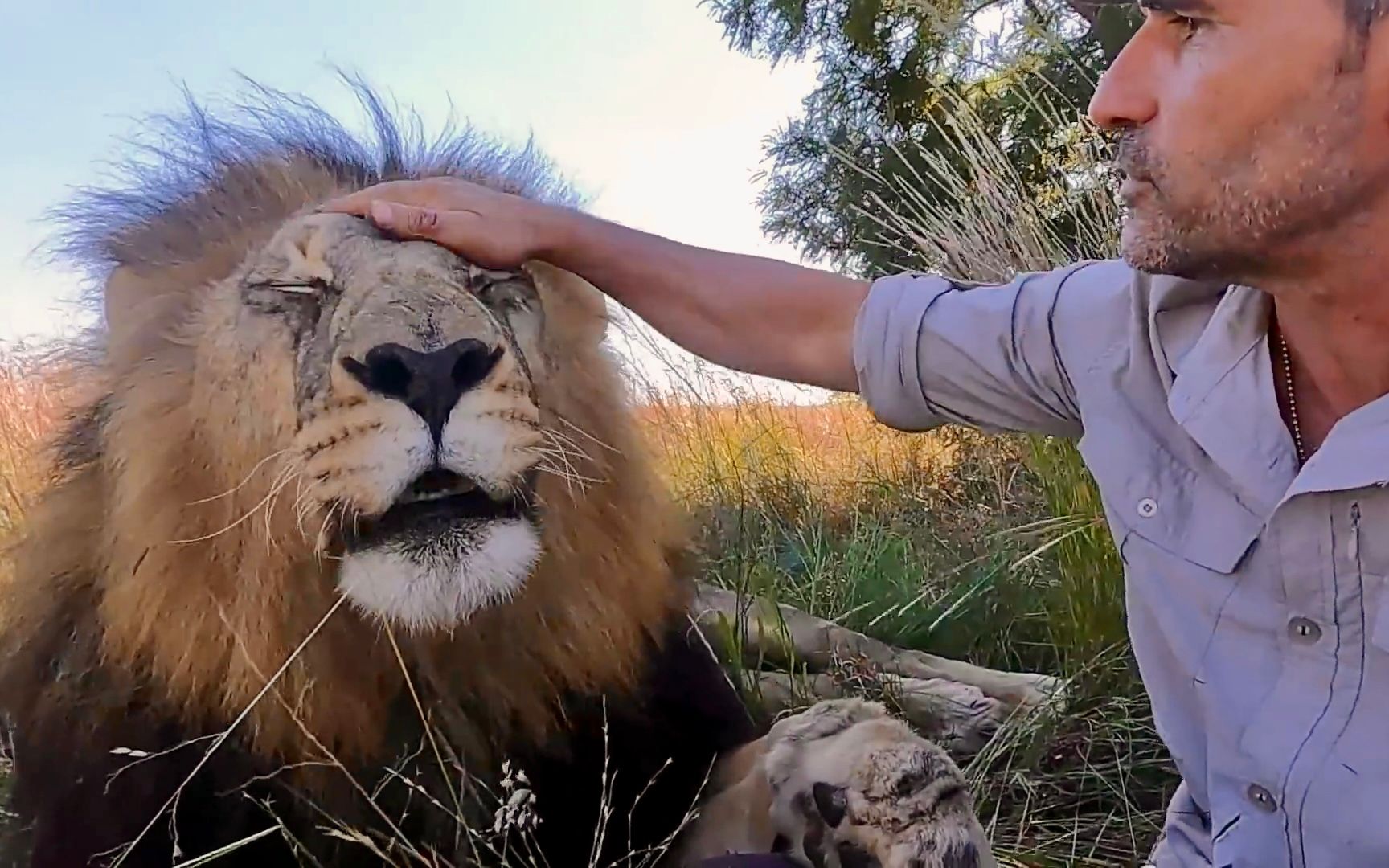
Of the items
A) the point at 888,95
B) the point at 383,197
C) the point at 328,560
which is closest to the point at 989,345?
the point at 383,197

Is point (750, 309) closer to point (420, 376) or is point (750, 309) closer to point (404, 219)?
point (404, 219)

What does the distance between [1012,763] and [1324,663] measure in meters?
1.61

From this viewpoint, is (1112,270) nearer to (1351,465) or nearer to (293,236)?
(1351,465)

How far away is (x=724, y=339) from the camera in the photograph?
2430 millimetres

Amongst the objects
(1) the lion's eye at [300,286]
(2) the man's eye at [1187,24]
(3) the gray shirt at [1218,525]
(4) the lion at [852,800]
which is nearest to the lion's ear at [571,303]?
(1) the lion's eye at [300,286]

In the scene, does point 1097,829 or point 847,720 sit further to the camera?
point 1097,829

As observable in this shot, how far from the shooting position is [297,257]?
1.86 m

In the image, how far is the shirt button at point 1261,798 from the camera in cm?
168

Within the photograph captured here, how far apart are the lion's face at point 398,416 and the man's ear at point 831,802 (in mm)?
519

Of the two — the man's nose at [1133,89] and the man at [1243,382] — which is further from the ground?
the man's nose at [1133,89]

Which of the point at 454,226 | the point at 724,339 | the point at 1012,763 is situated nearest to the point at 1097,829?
→ the point at 1012,763

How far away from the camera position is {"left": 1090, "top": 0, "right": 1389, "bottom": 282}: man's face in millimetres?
1563

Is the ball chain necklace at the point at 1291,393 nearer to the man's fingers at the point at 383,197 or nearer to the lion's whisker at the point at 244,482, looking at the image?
the man's fingers at the point at 383,197

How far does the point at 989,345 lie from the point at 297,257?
39.5 inches
